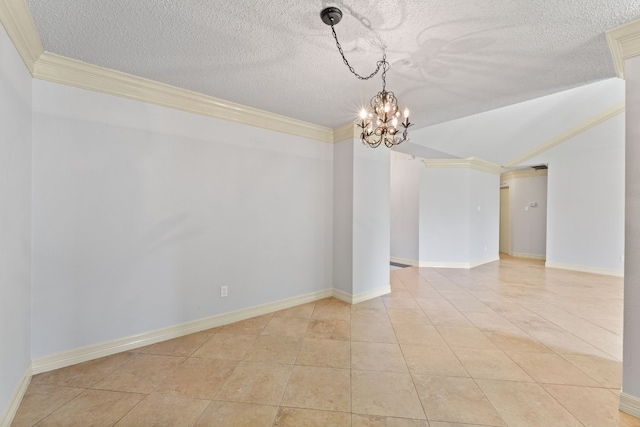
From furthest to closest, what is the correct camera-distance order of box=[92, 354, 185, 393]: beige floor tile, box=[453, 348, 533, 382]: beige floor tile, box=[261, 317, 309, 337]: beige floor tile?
1. box=[261, 317, 309, 337]: beige floor tile
2. box=[453, 348, 533, 382]: beige floor tile
3. box=[92, 354, 185, 393]: beige floor tile

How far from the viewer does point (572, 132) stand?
19.2 ft

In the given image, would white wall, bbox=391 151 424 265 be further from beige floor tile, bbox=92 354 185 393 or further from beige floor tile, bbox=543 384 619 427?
beige floor tile, bbox=92 354 185 393

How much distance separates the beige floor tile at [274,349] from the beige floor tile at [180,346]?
543 millimetres

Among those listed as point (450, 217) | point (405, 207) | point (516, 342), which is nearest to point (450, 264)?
point (450, 217)

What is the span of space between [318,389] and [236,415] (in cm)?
58

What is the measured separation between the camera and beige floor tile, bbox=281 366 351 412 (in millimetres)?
1783

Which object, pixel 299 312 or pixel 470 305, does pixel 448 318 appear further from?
pixel 299 312

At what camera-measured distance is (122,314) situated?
7.92 feet

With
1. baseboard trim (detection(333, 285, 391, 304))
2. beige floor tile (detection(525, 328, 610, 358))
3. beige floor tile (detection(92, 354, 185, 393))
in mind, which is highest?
baseboard trim (detection(333, 285, 391, 304))

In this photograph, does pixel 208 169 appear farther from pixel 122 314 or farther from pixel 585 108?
pixel 585 108

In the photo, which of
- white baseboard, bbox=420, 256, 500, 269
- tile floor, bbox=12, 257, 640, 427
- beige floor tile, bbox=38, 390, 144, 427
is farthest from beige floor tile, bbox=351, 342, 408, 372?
white baseboard, bbox=420, 256, 500, 269

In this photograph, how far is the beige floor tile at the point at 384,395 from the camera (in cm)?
172

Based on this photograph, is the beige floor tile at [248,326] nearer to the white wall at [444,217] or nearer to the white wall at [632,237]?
the white wall at [632,237]

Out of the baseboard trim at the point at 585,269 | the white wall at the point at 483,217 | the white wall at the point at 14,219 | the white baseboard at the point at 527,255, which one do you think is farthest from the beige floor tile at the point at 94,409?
the white baseboard at the point at 527,255
